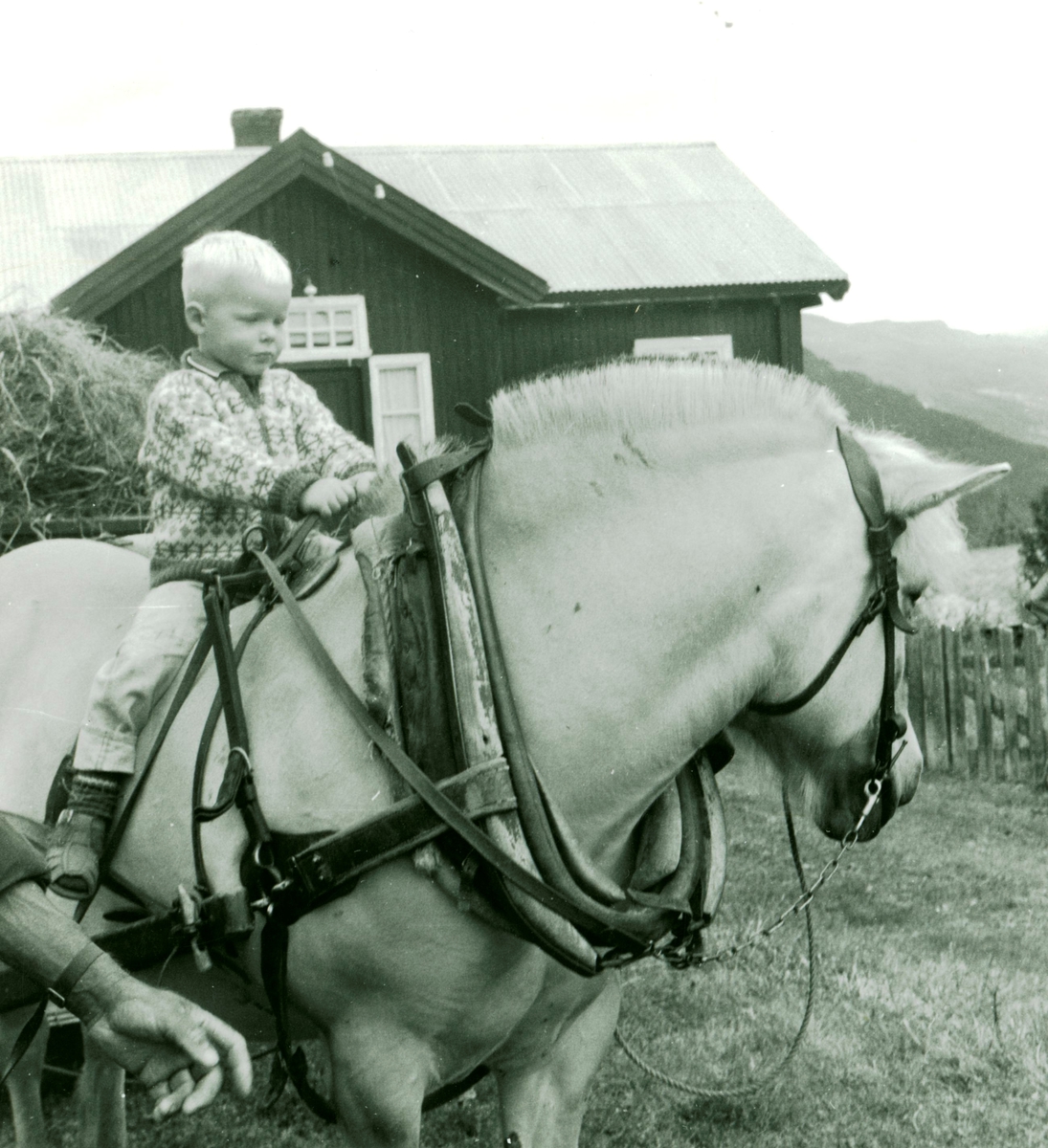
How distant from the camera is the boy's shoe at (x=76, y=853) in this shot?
2.37 metres

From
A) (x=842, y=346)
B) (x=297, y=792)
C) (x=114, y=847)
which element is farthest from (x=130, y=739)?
(x=842, y=346)

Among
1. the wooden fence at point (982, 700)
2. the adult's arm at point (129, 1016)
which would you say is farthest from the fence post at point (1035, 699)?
the adult's arm at point (129, 1016)

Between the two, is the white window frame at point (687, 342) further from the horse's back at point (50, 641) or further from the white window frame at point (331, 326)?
the horse's back at point (50, 641)

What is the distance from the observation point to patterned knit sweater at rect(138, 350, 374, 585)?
2518 millimetres

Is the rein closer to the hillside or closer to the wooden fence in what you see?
the hillside

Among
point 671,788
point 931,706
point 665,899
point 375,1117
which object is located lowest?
point 931,706

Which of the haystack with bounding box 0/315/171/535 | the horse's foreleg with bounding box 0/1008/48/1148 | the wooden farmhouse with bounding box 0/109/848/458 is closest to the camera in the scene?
the horse's foreleg with bounding box 0/1008/48/1148

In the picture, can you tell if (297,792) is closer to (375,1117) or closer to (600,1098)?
(375,1117)

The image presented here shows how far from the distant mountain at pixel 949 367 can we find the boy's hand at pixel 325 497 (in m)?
10.7

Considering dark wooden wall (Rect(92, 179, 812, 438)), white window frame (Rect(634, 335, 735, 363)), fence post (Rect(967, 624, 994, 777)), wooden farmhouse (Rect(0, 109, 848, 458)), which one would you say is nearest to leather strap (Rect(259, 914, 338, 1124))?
fence post (Rect(967, 624, 994, 777))

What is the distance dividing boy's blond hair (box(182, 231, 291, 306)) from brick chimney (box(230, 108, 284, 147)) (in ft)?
46.3

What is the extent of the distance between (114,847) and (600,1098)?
2.26 metres

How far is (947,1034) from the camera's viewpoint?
4.38 meters

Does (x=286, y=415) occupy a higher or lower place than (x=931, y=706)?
higher
